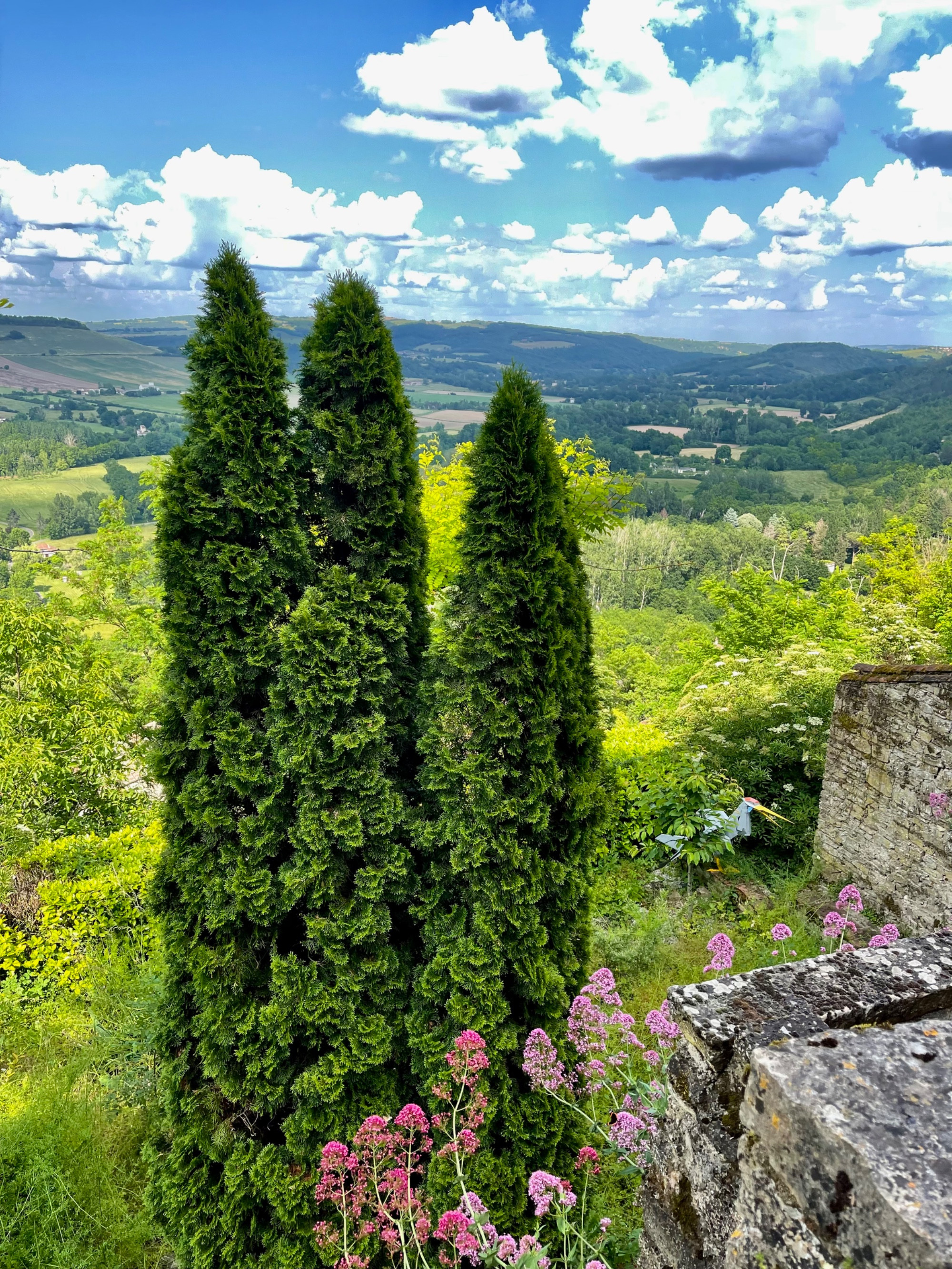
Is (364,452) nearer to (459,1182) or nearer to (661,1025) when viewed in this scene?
(661,1025)

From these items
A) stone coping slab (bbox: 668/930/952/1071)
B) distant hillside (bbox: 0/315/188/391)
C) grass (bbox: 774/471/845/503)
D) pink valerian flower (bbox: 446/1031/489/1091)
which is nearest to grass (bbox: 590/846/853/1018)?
pink valerian flower (bbox: 446/1031/489/1091)

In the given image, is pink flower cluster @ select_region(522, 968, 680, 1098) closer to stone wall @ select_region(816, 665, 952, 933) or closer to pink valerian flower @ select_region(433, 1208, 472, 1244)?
pink valerian flower @ select_region(433, 1208, 472, 1244)

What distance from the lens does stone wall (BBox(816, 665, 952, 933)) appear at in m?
6.27

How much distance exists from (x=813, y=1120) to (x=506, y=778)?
277 centimetres

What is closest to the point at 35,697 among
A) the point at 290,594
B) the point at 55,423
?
the point at 290,594

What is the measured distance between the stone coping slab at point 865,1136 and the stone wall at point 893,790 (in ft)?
17.7

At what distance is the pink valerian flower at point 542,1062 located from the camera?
323 cm

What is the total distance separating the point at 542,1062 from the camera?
327cm

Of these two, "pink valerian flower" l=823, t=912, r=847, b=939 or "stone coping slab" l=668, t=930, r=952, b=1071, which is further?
"pink valerian flower" l=823, t=912, r=847, b=939

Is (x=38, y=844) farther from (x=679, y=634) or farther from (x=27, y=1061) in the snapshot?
(x=679, y=634)

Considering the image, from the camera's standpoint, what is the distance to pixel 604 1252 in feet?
12.3

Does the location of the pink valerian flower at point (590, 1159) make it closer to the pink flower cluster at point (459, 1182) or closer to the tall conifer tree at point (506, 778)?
the pink flower cluster at point (459, 1182)

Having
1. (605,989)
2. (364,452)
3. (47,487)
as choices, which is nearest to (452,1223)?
(605,989)

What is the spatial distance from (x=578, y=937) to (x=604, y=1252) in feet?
4.91
